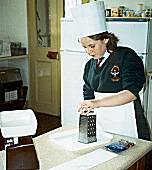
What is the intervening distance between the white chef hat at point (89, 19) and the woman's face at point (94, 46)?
4cm

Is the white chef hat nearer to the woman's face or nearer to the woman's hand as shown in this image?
the woman's face

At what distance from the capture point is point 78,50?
324 cm

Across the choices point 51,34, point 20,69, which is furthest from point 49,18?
point 20,69

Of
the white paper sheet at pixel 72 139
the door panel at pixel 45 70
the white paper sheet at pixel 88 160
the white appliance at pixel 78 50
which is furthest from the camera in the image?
the door panel at pixel 45 70

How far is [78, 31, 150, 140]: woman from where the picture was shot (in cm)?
169

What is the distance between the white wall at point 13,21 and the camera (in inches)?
172

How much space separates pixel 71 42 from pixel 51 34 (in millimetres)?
905

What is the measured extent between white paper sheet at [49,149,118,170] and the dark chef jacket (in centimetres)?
49

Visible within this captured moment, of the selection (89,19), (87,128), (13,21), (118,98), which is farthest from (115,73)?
(13,21)

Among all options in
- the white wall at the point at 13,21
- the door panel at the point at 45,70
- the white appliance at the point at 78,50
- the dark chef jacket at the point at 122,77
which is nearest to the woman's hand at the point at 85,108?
the dark chef jacket at the point at 122,77

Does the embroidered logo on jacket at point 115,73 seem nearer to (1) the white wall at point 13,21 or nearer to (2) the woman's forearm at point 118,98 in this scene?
(2) the woman's forearm at point 118,98

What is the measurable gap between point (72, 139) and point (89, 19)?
656 mm

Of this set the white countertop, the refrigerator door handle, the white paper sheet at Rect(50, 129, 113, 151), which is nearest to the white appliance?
the refrigerator door handle

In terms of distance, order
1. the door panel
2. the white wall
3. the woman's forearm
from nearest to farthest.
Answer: the woman's forearm < the door panel < the white wall
